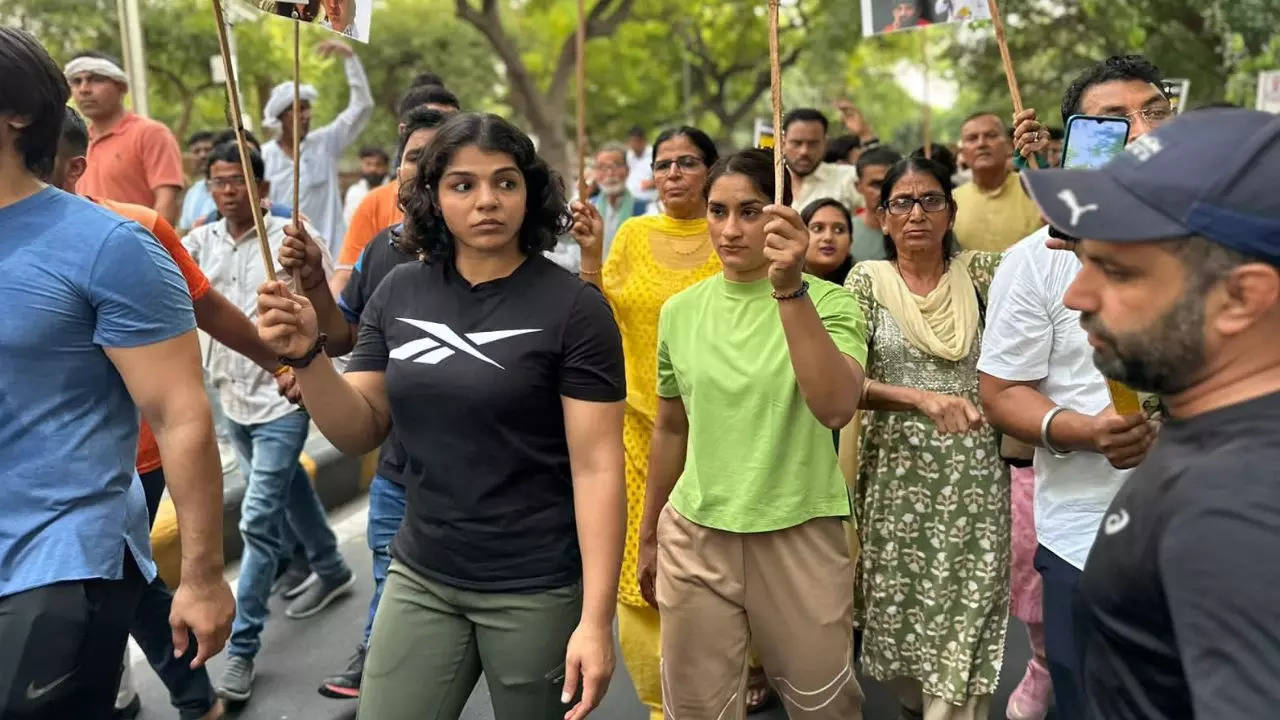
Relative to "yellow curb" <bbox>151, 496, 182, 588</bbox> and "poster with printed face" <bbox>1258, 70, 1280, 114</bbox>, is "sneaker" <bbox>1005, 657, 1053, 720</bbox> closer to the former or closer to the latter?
"yellow curb" <bbox>151, 496, 182, 588</bbox>

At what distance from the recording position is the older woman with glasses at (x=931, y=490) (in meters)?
3.19

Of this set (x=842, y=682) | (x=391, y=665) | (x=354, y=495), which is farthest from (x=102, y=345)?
(x=354, y=495)

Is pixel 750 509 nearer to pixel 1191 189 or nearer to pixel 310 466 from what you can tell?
pixel 1191 189

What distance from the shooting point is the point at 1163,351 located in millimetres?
1288

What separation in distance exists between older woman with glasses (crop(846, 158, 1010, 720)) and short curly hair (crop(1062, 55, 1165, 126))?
2.09ft

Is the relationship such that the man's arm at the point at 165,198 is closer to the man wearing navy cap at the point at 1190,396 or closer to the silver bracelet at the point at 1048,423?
the silver bracelet at the point at 1048,423

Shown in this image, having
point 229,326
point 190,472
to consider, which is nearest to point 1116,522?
point 190,472

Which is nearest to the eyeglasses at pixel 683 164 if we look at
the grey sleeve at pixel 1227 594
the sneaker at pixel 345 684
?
the sneaker at pixel 345 684

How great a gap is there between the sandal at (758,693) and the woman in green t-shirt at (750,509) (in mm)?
968

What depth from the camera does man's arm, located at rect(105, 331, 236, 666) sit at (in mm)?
2031

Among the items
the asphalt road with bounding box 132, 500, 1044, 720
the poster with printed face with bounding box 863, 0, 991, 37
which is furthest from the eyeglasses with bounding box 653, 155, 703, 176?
the asphalt road with bounding box 132, 500, 1044, 720

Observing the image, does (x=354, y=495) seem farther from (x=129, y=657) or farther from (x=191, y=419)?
(x=191, y=419)

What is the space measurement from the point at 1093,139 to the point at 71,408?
217 centimetres

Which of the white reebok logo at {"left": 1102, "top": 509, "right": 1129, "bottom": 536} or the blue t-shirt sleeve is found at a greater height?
the blue t-shirt sleeve
